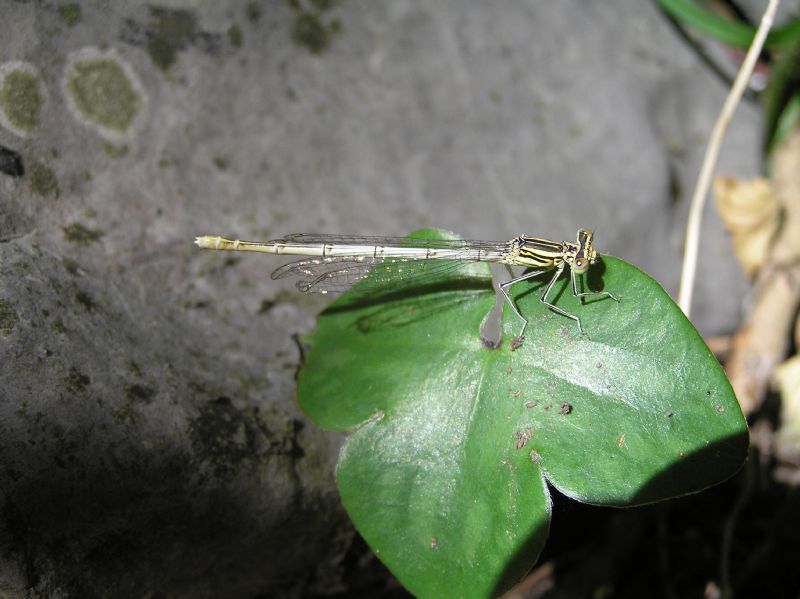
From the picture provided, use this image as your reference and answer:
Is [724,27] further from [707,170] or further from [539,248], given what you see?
[539,248]

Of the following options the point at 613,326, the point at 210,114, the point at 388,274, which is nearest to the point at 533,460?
the point at 613,326

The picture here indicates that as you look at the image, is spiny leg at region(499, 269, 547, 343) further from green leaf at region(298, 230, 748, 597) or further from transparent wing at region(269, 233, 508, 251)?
transparent wing at region(269, 233, 508, 251)

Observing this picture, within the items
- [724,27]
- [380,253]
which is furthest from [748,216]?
[380,253]

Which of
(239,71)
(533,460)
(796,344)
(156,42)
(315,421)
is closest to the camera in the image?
(533,460)

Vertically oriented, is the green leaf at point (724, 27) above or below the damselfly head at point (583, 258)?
above

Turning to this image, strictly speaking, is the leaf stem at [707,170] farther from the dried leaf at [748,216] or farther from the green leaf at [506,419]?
the green leaf at [506,419]

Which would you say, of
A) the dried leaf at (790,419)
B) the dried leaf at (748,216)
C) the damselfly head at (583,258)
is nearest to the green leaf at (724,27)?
the dried leaf at (748,216)

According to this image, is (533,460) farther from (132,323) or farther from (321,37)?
(321,37)
